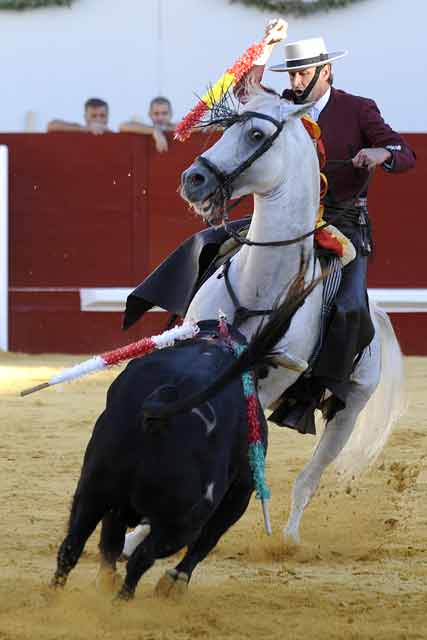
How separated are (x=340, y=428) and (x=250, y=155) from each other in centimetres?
143

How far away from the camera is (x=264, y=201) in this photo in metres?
4.35

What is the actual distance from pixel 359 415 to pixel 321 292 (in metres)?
1.24

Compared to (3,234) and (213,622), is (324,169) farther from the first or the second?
(3,234)

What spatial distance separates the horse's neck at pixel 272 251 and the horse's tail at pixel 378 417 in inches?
54.0

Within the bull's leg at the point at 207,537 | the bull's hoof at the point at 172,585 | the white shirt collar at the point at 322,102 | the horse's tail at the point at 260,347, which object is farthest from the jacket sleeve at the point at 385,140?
the bull's hoof at the point at 172,585

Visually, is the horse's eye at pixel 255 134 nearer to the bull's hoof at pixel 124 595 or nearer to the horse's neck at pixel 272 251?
the horse's neck at pixel 272 251

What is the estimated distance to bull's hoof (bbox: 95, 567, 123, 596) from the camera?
3.48m

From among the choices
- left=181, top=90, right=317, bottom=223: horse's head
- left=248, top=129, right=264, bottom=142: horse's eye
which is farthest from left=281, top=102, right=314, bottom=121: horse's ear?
left=248, top=129, right=264, bottom=142: horse's eye

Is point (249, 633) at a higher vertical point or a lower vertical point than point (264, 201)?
lower

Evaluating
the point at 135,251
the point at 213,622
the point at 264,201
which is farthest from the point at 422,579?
the point at 135,251

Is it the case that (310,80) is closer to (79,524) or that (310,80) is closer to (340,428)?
(340,428)

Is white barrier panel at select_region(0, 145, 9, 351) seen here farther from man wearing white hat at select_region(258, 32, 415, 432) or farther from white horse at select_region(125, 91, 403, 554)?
white horse at select_region(125, 91, 403, 554)

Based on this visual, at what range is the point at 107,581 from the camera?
3.49 m

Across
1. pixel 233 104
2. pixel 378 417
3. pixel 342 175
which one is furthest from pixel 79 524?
pixel 378 417
